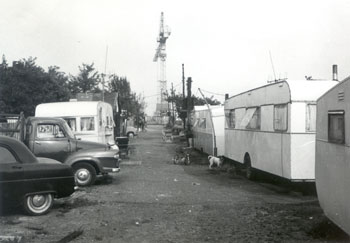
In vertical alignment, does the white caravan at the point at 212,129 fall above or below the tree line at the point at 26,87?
below

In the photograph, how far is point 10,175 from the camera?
789 cm

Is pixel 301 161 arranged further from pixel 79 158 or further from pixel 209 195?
pixel 79 158

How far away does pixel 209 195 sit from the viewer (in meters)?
10.9

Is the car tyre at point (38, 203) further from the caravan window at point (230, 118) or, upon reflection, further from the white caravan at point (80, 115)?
the caravan window at point (230, 118)

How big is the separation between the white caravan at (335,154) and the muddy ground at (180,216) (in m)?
0.61

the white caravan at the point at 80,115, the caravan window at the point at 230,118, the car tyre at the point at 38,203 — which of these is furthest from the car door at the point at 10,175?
the caravan window at the point at 230,118

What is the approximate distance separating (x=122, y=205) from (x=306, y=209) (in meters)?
3.58

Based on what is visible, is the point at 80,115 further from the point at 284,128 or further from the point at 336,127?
the point at 336,127

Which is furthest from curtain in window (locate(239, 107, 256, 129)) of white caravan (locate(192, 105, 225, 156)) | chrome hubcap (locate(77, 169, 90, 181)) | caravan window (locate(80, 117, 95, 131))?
white caravan (locate(192, 105, 225, 156))

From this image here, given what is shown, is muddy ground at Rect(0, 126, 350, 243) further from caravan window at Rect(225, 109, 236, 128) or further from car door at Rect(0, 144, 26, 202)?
caravan window at Rect(225, 109, 236, 128)

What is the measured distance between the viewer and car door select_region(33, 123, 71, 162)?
12078 millimetres

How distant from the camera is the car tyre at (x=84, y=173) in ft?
40.2

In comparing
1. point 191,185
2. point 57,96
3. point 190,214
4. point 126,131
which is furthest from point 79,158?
point 126,131

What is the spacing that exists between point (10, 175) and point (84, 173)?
444cm
